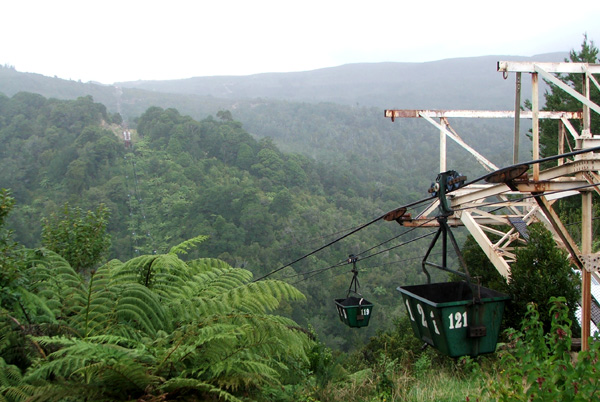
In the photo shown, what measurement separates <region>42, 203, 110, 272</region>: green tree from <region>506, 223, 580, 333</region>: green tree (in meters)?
4.94

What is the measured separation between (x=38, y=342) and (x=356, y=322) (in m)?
5.06

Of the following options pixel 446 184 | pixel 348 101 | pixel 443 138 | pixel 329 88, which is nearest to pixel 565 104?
pixel 443 138

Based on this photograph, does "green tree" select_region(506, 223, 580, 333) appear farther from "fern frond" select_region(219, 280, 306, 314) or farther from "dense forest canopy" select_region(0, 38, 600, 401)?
"fern frond" select_region(219, 280, 306, 314)

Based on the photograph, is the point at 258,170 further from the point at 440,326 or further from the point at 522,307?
the point at 440,326

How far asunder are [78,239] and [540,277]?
5.48 meters

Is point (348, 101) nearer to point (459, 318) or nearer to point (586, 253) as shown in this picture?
point (586, 253)

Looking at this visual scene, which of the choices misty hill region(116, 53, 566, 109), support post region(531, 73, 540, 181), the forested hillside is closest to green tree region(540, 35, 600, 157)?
the forested hillside

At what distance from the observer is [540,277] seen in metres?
6.36

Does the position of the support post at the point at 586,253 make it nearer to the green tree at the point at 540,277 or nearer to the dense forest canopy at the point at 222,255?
the dense forest canopy at the point at 222,255

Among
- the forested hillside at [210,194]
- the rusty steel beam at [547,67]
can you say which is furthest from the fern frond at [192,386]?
the forested hillside at [210,194]

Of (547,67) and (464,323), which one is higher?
(547,67)

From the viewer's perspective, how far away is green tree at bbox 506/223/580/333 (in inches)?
248

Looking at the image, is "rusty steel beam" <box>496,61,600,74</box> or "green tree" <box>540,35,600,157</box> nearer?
"rusty steel beam" <box>496,61,600,74</box>

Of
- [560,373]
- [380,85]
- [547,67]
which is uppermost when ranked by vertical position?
[380,85]
